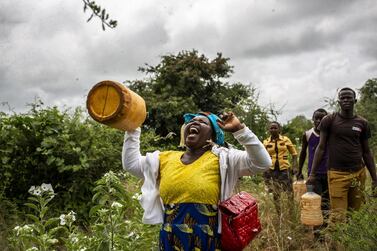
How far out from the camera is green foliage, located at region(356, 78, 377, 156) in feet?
47.6

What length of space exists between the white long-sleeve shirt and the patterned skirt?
13cm

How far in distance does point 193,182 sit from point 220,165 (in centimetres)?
18

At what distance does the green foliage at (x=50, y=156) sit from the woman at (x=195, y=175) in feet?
10.1

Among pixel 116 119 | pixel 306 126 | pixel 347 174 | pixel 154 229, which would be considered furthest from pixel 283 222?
pixel 306 126

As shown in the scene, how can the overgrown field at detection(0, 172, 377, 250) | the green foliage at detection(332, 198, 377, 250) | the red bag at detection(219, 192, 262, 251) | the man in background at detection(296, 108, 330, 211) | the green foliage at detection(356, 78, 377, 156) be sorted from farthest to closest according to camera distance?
1. the green foliage at detection(356, 78, 377, 156)
2. the man in background at detection(296, 108, 330, 211)
3. the green foliage at detection(332, 198, 377, 250)
4. the overgrown field at detection(0, 172, 377, 250)
5. the red bag at detection(219, 192, 262, 251)

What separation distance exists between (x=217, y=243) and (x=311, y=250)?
2.30 metres

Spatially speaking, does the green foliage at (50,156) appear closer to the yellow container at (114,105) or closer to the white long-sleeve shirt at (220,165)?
the white long-sleeve shirt at (220,165)

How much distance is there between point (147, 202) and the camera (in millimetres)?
2719

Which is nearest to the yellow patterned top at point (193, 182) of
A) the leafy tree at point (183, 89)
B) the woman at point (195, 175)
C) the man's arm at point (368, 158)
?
the woman at point (195, 175)

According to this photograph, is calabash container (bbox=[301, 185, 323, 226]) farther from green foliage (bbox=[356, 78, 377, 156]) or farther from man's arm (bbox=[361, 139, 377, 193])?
green foliage (bbox=[356, 78, 377, 156])

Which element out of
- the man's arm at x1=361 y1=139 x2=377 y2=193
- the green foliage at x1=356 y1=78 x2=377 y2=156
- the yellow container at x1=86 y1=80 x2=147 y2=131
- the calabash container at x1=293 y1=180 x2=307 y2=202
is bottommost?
the calabash container at x1=293 y1=180 x2=307 y2=202

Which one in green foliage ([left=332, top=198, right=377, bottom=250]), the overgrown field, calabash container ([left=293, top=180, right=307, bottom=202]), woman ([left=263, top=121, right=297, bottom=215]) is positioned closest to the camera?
the overgrown field

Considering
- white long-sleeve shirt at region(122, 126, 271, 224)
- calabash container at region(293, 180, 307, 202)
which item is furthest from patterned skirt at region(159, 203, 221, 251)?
calabash container at region(293, 180, 307, 202)

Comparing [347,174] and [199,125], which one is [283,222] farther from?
[199,125]
